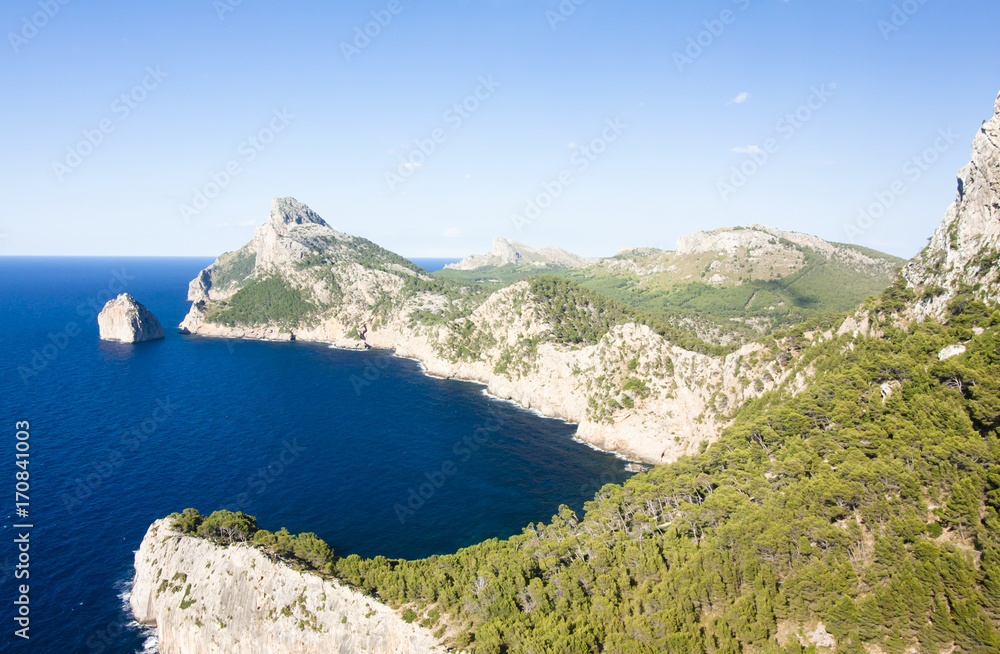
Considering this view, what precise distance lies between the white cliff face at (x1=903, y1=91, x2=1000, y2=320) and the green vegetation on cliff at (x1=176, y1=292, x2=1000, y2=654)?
3.80 metres

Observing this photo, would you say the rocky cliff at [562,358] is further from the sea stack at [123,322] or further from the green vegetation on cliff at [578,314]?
the sea stack at [123,322]

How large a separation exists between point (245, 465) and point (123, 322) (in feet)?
413

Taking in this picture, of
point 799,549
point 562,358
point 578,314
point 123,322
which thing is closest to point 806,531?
point 799,549

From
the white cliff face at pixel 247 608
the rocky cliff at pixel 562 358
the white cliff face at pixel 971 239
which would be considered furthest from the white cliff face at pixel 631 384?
the white cliff face at pixel 247 608

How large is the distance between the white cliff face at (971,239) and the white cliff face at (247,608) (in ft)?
229

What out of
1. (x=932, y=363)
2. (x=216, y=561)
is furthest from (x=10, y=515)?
(x=932, y=363)

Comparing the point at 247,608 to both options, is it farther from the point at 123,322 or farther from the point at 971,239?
the point at 123,322

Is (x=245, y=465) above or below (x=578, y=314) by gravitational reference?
below

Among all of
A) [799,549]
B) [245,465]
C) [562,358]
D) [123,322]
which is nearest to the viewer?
[799,549]

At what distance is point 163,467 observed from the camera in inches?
3162

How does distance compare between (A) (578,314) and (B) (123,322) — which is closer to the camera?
(A) (578,314)

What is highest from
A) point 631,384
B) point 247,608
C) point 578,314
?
point 578,314

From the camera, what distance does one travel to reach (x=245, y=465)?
272ft

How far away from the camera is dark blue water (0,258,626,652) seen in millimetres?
57625
